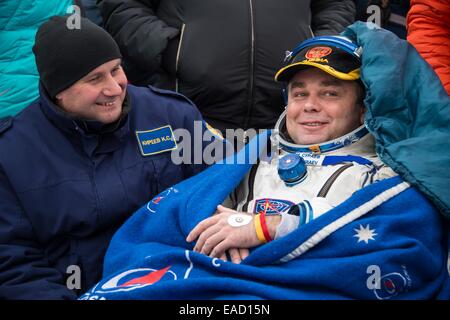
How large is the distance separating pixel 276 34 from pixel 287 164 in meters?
0.92

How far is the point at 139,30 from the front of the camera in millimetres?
2691

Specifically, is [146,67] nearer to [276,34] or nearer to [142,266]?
[276,34]

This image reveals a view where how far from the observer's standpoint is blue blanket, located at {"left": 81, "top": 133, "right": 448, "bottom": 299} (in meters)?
1.55

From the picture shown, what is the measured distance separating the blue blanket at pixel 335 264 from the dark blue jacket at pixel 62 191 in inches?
11.5

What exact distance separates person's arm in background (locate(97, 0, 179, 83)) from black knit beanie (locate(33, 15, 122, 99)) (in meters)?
0.62

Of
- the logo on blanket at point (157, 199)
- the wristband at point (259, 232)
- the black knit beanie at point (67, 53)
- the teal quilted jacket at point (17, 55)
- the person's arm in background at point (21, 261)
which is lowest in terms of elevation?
the person's arm in background at point (21, 261)

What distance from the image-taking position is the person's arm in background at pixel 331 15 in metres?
2.87

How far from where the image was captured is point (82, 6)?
2.75m

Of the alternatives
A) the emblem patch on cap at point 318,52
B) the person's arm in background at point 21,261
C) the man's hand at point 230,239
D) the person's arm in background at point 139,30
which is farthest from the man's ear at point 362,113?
the person's arm in background at point 21,261

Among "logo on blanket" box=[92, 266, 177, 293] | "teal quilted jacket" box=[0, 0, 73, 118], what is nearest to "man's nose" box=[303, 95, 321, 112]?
"logo on blanket" box=[92, 266, 177, 293]

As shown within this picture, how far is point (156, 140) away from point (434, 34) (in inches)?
45.3

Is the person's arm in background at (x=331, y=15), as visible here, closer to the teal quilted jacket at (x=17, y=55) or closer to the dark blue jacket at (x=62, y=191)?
the dark blue jacket at (x=62, y=191)

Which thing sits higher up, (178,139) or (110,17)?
(110,17)
